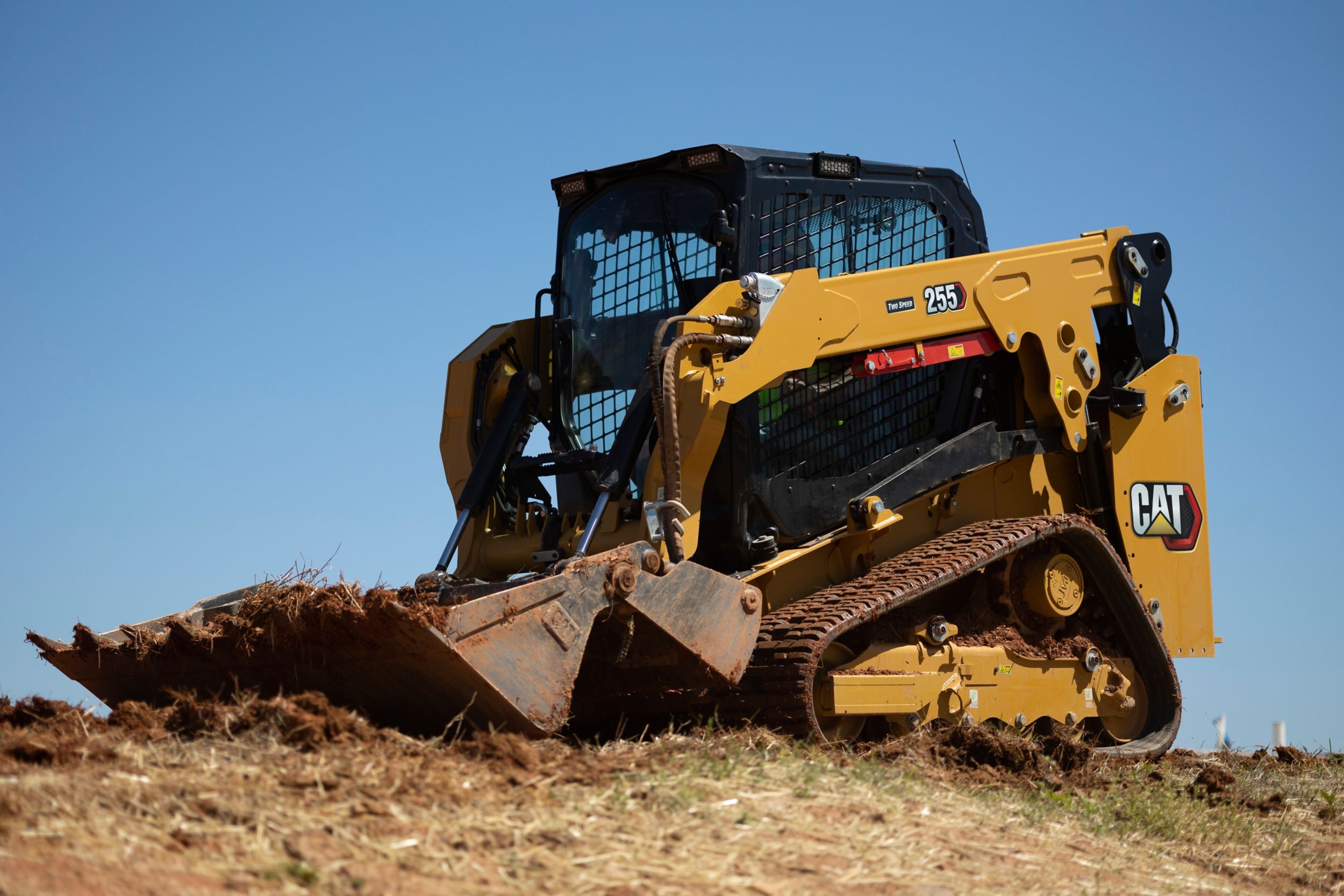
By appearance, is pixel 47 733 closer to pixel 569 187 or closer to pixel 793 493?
pixel 793 493

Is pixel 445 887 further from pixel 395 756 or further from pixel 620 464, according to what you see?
pixel 620 464

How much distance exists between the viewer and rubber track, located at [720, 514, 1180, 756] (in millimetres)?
6141

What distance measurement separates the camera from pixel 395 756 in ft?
15.1

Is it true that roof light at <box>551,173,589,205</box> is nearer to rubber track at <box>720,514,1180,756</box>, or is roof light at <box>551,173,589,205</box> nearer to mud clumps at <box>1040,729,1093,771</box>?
rubber track at <box>720,514,1180,756</box>

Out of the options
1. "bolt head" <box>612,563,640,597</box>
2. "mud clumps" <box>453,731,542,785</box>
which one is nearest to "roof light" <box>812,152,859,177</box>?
"bolt head" <box>612,563,640,597</box>

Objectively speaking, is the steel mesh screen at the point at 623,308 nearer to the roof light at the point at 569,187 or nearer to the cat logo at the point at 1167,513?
the roof light at the point at 569,187

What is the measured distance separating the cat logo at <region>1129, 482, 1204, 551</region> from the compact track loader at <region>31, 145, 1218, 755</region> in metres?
0.03

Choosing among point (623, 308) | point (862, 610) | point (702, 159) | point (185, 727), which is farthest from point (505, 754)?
point (702, 159)

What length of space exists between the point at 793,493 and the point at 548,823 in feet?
10.6

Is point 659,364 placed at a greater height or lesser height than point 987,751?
greater

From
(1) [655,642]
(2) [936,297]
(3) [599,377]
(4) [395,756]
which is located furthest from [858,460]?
(4) [395,756]

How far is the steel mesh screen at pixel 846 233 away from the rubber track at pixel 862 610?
165 cm

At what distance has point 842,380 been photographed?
7.68 metres

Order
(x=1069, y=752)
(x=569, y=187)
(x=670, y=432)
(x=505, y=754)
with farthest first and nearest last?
(x=569, y=187) < (x=1069, y=752) < (x=670, y=432) < (x=505, y=754)
